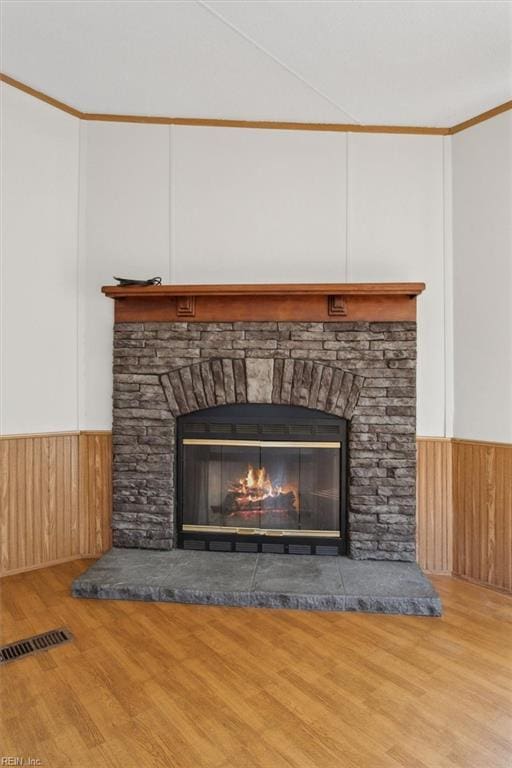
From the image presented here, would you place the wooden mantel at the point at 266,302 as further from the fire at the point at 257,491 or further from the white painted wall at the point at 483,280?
the fire at the point at 257,491

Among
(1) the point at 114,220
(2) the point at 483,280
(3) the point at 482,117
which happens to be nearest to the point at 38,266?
(1) the point at 114,220

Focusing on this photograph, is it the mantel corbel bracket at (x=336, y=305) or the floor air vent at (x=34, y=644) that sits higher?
the mantel corbel bracket at (x=336, y=305)

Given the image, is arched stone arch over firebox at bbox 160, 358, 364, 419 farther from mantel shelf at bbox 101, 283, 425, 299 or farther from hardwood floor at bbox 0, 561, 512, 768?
hardwood floor at bbox 0, 561, 512, 768

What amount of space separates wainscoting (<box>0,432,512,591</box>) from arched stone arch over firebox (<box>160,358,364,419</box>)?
0.61 m

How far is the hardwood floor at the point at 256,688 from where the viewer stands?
Answer: 5.01 feet

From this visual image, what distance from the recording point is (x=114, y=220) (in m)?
3.16

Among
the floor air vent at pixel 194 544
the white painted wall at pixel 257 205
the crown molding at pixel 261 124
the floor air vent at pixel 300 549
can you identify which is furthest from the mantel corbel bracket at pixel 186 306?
the floor air vent at pixel 300 549

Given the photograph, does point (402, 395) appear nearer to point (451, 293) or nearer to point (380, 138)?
point (451, 293)

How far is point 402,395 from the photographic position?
9.61ft

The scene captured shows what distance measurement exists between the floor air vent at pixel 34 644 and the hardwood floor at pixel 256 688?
0.06 metres

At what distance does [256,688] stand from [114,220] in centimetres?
293

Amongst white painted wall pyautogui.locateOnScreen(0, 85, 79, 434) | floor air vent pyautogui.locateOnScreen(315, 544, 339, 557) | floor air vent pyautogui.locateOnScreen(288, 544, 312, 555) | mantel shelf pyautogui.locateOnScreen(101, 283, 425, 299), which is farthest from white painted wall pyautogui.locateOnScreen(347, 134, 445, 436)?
white painted wall pyautogui.locateOnScreen(0, 85, 79, 434)

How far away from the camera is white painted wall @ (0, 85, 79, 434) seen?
2879mm

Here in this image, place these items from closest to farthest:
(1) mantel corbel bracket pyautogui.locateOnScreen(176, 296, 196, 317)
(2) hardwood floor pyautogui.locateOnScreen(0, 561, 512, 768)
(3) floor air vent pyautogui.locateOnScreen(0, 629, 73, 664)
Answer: (2) hardwood floor pyautogui.locateOnScreen(0, 561, 512, 768) → (3) floor air vent pyautogui.locateOnScreen(0, 629, 73, 664) → (1) mantel corbel bracket pyautogui.locateOnScreen(176, 296, 196, 317)
